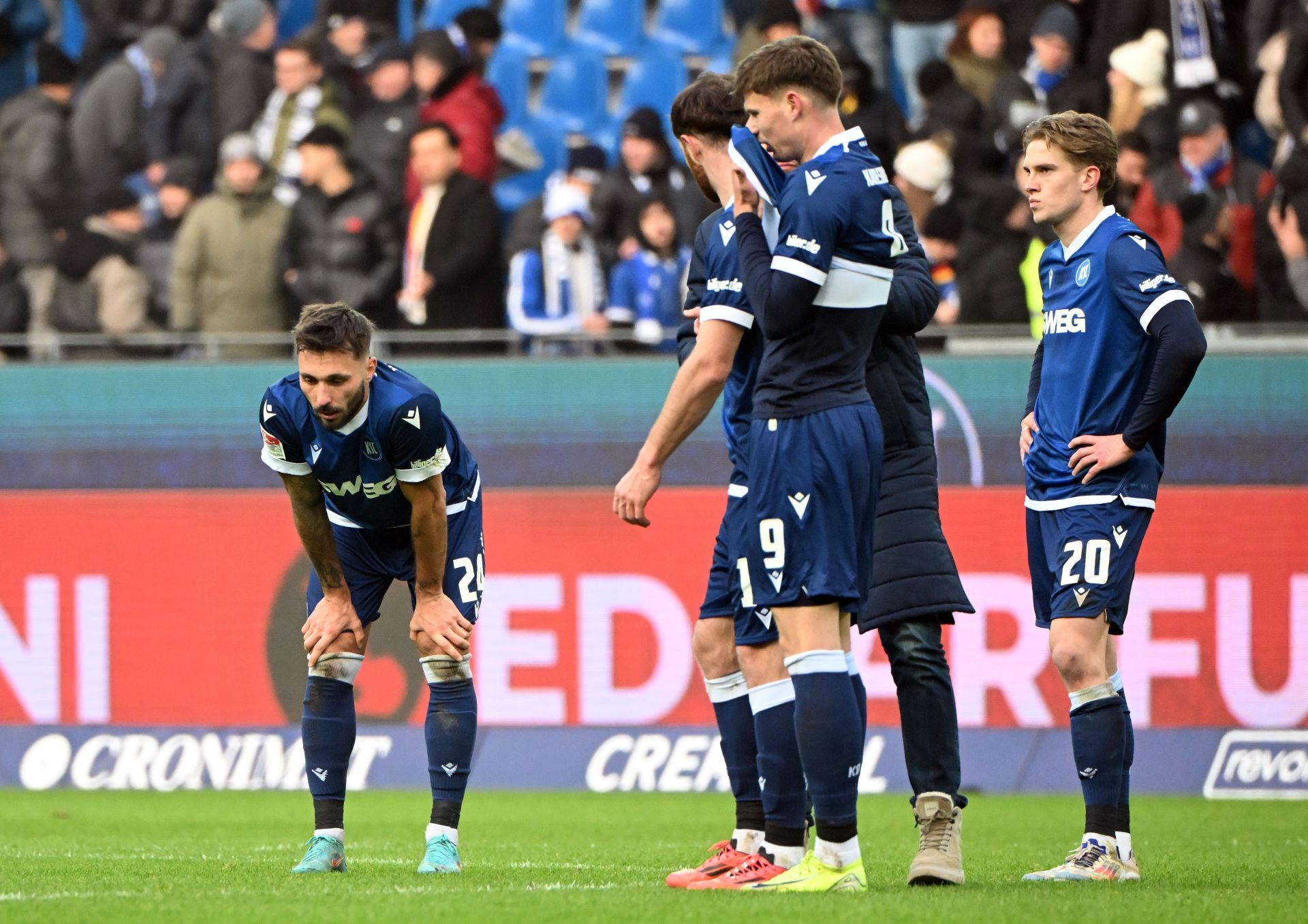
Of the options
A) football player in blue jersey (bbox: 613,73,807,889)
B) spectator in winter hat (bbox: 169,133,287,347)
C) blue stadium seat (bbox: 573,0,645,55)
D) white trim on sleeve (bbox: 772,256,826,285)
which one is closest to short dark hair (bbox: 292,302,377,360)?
football player in blue jersey (bbox: 613,73,807,889)

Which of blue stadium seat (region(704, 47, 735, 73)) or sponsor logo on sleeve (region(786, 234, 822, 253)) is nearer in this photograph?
sponsor logo on sleeve (region(786, 234, 822, 253))

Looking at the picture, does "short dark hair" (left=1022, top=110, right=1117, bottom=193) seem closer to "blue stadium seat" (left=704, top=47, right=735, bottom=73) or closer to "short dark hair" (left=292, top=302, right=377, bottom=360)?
"short dark hair" (left=292, top=302, right=377, bottom=360)

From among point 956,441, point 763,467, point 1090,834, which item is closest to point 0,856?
point 763,467

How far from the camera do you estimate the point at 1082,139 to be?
6.00 m

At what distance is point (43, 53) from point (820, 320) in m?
10.6

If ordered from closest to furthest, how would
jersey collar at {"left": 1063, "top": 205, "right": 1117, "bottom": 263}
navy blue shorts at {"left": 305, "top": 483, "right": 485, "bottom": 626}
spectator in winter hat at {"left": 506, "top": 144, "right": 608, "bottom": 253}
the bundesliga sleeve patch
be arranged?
the bundesliga sleeve patch, jersey collar at {"left": 1063, "top": 205, "right": 1117, "bottom": 263}, navy blue shorts at {"left": 305, "top": 483, "right": 485, "bottom": 626}, spectator in winter hat at {"left": 506, "top": 144, "right": 608, "bottom": 253}

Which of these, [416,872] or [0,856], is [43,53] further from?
[416,872]

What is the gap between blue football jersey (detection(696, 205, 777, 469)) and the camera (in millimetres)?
5680

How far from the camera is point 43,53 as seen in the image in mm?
13953

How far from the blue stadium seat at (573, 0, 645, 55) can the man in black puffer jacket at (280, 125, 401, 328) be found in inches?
122

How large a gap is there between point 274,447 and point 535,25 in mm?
9850

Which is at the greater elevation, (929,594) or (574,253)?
(574,253)

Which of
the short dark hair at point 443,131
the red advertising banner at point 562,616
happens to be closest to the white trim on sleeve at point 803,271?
the red advertising banner at point 562,616

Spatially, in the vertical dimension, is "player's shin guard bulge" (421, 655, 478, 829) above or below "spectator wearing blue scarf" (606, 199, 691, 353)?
below
